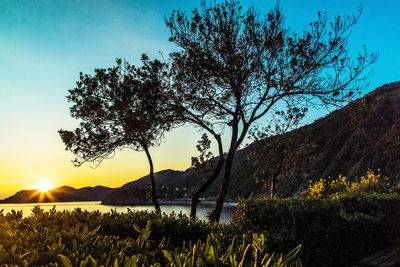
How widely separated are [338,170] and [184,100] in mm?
51209

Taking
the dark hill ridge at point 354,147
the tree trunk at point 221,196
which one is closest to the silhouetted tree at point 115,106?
the tree trunk at point 221,196

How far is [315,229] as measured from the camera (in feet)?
18.5

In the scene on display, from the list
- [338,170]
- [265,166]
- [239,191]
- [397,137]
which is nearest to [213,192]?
[239,191]

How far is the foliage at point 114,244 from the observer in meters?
1.64

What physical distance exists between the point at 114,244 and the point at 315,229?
464 centimetres

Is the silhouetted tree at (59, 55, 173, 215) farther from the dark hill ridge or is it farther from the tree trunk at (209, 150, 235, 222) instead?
the dark hill ridge

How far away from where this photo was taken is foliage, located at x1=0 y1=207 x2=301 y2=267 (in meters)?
1.64

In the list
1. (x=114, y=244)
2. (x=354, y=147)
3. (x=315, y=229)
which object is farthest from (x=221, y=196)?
(x=354, y=147)

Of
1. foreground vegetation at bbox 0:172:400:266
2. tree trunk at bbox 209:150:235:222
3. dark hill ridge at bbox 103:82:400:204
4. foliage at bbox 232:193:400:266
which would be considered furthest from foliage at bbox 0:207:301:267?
dark hill ridge at bbox 103:82:400:204

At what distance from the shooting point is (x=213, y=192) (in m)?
122

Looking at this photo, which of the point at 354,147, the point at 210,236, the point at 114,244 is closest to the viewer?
the point at 114,244

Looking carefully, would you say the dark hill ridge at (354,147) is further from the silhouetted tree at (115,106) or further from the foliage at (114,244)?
the foliage at (114,244)

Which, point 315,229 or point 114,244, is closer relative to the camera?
point 114,244

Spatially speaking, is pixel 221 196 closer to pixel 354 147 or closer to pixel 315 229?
pixel 315 229
